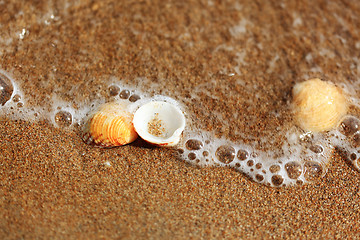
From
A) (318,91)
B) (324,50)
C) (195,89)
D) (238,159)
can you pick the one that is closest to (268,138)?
(238,159)

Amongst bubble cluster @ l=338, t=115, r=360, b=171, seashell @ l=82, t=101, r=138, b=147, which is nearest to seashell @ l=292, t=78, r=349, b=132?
bubble cluster @ l=338, t=115, r=360, b=171

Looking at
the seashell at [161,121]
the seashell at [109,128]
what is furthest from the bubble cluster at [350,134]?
the seashell at [109,128]

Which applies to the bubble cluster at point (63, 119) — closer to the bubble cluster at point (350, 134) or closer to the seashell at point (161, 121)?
the seashell at point (161, 121)

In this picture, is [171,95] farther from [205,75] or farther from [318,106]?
[318,106]

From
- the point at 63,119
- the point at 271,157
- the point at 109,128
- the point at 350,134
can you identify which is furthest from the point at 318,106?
the point at 63,119

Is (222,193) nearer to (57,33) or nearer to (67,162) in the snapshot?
(67,162)

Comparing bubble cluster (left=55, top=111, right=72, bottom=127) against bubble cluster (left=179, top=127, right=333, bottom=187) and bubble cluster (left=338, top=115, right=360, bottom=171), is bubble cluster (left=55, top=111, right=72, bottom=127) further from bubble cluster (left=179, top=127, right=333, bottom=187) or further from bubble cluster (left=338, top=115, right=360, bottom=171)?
bubble cluster (left=338, top=115, right=360, bottom=171)

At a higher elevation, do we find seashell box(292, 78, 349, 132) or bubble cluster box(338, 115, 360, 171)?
seashell box(292, 78, 349, 132)
